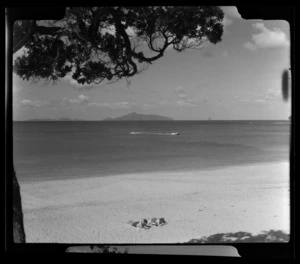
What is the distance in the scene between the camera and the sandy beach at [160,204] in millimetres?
13595

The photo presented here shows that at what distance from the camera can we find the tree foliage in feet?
6.95

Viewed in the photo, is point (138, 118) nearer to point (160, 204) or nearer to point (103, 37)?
point (160, 204)

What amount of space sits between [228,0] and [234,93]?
2506 cm

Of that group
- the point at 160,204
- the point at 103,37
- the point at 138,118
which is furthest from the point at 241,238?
the point at 138,118

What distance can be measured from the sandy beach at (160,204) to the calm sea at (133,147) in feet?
3.54

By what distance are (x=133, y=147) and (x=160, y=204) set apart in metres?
6.13

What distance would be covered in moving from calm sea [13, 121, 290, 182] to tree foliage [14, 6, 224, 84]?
46.7 feet

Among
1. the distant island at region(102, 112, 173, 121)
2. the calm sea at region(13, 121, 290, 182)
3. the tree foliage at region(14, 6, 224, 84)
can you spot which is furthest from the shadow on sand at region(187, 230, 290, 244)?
the distant island at region(102, 112, 173, 121)

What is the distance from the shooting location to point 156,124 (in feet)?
86.4

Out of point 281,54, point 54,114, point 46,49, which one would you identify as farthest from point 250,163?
point 46,49

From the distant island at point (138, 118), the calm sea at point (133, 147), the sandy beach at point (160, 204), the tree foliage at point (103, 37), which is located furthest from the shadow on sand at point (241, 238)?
the distant island at point (138, 118)

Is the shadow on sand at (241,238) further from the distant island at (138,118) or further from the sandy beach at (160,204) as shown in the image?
the distant island at (138,118)
